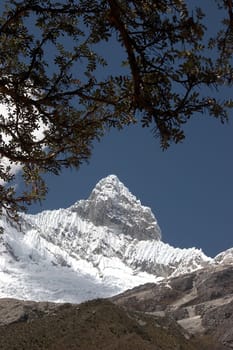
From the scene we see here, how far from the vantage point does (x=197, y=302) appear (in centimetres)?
15262

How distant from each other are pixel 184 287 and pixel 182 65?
172963 mm

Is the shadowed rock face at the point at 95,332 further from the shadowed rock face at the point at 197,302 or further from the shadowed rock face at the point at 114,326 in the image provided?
the shadowed rock face at the point at 197,302

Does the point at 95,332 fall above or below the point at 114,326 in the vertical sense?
below

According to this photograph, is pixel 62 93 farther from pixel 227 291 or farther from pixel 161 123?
pixel 227 291

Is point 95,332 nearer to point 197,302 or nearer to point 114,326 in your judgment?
point 114,326

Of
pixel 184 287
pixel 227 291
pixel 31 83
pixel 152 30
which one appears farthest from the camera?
pixel 184 287

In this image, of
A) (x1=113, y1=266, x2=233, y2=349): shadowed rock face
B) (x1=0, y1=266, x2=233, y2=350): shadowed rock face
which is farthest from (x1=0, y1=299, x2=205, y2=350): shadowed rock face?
(x1=113, y1=266, x2=233, y2=349): shadowed rock face

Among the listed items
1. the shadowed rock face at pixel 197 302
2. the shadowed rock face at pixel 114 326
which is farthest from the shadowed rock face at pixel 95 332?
the shadowed rock face at pixel 197 302

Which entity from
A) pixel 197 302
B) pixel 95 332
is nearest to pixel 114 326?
pixel 95 332

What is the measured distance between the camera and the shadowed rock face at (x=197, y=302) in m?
117

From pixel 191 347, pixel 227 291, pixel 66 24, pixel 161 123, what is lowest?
pixel 161 123

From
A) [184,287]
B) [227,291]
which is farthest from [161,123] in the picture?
[184,287]

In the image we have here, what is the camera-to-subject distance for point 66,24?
8.34m

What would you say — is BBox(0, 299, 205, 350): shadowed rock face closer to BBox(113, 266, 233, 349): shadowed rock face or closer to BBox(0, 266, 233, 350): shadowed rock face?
BBox(0, 266, 233, 350): shadowed rock face
